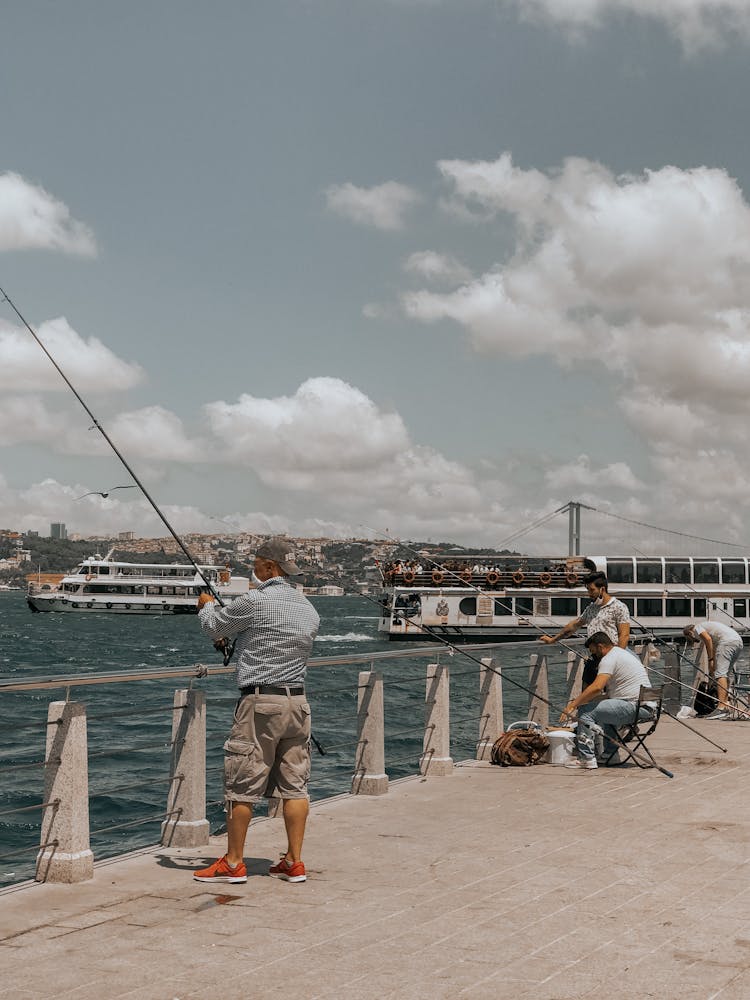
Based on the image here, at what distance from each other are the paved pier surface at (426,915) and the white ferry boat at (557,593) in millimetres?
57343

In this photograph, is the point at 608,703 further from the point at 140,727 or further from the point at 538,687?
the point at 140,727

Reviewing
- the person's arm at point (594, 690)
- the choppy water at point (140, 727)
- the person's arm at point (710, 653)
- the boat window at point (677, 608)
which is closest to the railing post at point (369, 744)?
the choppy water at point (140, 727)

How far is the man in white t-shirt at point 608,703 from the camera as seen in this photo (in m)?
11.0

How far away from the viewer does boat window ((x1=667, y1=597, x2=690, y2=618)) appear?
67.2 meters

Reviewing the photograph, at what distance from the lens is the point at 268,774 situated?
636cm

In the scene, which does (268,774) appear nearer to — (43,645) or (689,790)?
(689,790)

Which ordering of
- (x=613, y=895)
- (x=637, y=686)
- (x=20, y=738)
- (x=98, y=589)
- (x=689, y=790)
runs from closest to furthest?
(x=613, y=895) → (x=689, y=790) → (x=637, y=686) → (x=20, y=738) → (x=98, y=589)

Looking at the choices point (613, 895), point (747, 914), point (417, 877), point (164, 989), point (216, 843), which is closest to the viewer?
point (164, 989)

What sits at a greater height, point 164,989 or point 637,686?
point 637,686

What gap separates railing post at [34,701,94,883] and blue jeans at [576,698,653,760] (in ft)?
18.8

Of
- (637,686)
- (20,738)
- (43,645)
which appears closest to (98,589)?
(43,645)

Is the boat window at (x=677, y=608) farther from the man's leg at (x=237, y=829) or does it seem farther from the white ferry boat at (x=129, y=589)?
the man's leg at (x=237, y=829)

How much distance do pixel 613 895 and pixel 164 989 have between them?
254 centimetres

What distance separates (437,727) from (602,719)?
159 centimetres
